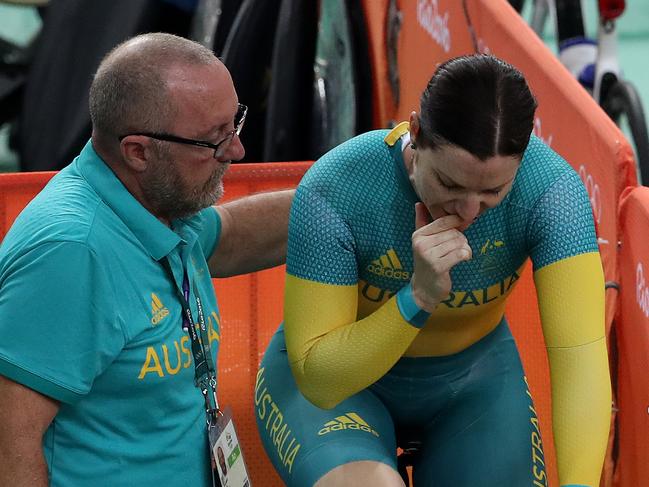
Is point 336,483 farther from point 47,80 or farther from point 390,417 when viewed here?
point 47,80

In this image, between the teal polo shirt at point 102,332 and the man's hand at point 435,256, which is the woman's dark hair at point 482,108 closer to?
the man's hand at point 435,256

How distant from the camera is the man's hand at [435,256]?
7.93 ft

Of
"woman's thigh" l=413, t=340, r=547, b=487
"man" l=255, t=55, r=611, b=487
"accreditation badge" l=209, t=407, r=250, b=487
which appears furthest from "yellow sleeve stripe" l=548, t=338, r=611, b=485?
"accreditation badge" l=209, t=407, r=250, b=487

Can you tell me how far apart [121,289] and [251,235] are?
0.71m

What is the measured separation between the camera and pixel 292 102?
16.4ft

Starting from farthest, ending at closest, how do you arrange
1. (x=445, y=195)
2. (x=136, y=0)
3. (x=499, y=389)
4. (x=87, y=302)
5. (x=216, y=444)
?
1. (x=136, y=0)
2. (x=499, y=389)
3. (x=216, y=444)
4. (x=445, y=195)
5. (x=87, y=302)

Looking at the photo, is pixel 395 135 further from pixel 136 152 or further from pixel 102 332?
pixel 102 332

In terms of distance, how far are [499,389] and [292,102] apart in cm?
238

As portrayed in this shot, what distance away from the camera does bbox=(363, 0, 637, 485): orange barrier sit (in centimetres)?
316

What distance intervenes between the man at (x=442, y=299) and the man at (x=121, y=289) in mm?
246

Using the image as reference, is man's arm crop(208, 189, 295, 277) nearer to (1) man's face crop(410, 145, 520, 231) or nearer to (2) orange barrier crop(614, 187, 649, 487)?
(1) man's face crop(410, 145, 520, 231)

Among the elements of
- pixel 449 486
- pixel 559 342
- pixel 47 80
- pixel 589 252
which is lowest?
pixel 47 80

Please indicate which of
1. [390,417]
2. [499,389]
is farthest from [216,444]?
[499,389]

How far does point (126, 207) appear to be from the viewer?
8.04 ft
